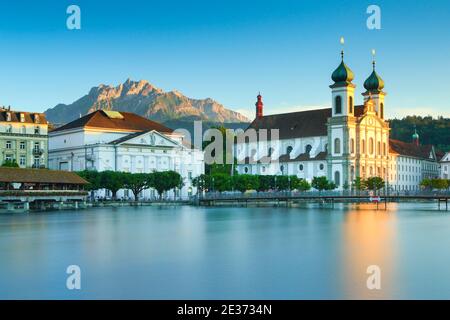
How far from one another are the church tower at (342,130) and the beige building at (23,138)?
4490cm

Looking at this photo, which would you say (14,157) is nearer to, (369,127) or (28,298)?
(369,127)

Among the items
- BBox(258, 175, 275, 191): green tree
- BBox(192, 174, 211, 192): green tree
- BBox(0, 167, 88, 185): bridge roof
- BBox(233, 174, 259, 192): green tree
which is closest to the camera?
BBox(0, 167, 88, 185): bridge roof

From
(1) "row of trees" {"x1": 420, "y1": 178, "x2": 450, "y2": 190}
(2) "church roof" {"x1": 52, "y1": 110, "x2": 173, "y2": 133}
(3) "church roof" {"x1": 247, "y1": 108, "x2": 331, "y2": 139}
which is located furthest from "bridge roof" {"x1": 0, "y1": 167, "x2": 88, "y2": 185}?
(1) "row of trees" {"x1": 420, "y1": 178, "x2": 450, "y2": 190}

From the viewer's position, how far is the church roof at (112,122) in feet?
339

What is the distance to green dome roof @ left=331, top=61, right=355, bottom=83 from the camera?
11212 cm

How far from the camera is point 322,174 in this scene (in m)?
116

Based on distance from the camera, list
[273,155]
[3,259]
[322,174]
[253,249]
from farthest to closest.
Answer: [273,155] < [322,174] < [253,249] < [3,259]

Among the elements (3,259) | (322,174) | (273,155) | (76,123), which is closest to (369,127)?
(322,174)

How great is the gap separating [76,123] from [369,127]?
4679cm

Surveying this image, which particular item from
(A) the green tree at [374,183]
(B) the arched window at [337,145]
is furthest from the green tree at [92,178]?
(A) the green tree at [374,183]

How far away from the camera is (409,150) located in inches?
5379

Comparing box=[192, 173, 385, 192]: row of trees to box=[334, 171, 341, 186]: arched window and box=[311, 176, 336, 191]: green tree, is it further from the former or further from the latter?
box=[334, 171, 341, 186]: arched window

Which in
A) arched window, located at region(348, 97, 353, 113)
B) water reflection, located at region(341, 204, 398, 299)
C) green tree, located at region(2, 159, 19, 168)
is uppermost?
arched window, located at region(348, 97, 353, 113)

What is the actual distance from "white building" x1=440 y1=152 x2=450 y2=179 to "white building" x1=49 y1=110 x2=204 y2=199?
59.8 metres
